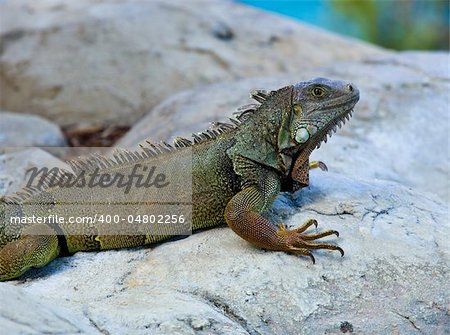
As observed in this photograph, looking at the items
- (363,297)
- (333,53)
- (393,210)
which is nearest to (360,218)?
(393,210)

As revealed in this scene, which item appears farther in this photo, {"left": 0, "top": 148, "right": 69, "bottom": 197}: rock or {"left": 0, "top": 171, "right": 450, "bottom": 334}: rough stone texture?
{"left": 0, "top": 148, "right": 69, "bottom": 197}: rock

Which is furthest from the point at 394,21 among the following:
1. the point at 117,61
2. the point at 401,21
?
the point at 117,61

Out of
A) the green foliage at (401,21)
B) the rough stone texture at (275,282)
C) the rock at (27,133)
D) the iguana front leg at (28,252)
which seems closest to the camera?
the rough stone texture at (275,282)

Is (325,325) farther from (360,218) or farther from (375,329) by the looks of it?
(360,218)

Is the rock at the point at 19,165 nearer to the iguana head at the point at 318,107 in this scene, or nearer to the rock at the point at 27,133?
the rock at the point at 27,133

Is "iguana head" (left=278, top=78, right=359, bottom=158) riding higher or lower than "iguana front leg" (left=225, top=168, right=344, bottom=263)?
higher

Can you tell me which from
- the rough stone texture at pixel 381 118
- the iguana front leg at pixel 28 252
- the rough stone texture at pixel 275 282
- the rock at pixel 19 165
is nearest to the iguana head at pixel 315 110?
the rough stone texture at pixel 275 282

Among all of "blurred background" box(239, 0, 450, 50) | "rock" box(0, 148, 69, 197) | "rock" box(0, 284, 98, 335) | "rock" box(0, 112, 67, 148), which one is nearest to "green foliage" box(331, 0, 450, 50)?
"blurred background" box(239, 0, 450, 50)

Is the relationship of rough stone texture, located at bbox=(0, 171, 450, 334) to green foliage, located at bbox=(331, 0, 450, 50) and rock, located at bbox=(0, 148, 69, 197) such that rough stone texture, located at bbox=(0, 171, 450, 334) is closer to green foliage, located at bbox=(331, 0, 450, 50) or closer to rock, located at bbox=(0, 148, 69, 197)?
rock, located at bbox=(0, 148, 69, 197)
